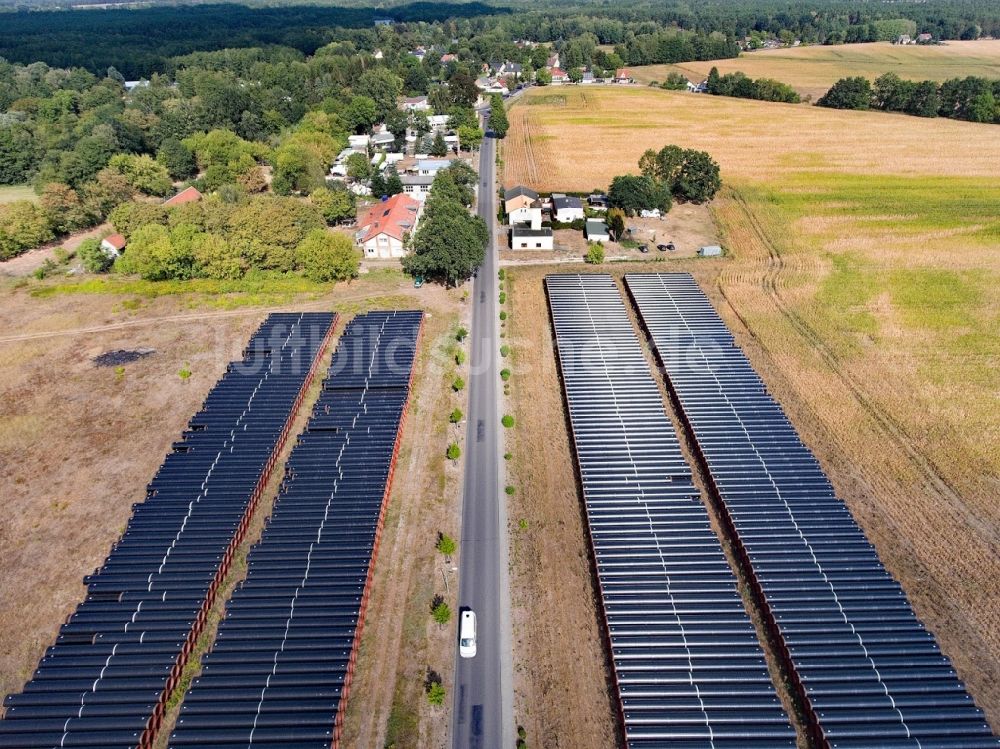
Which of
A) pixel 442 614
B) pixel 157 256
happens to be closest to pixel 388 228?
pixel 157 256

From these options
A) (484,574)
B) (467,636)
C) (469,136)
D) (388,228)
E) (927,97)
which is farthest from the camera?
(927,97)

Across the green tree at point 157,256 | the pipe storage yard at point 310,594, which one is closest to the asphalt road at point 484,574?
the pipe storage yard at point 310,594

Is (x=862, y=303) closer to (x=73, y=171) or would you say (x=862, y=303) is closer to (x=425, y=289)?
(x=425, y=289)

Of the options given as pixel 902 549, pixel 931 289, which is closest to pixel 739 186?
pixel 931 289

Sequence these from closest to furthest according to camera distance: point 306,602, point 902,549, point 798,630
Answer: point 798,630 → point 306,602 → point 902,549

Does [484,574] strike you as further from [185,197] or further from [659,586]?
[185,197]

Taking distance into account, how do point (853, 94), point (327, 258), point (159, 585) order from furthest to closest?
point (853, 94), point (327, 258), point (159, 585)

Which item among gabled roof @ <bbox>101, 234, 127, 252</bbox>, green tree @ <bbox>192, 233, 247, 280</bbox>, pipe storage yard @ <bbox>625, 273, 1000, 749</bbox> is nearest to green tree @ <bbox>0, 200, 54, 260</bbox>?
gabled roof @ <bbox>101, 234, 127, 252</bbox>
